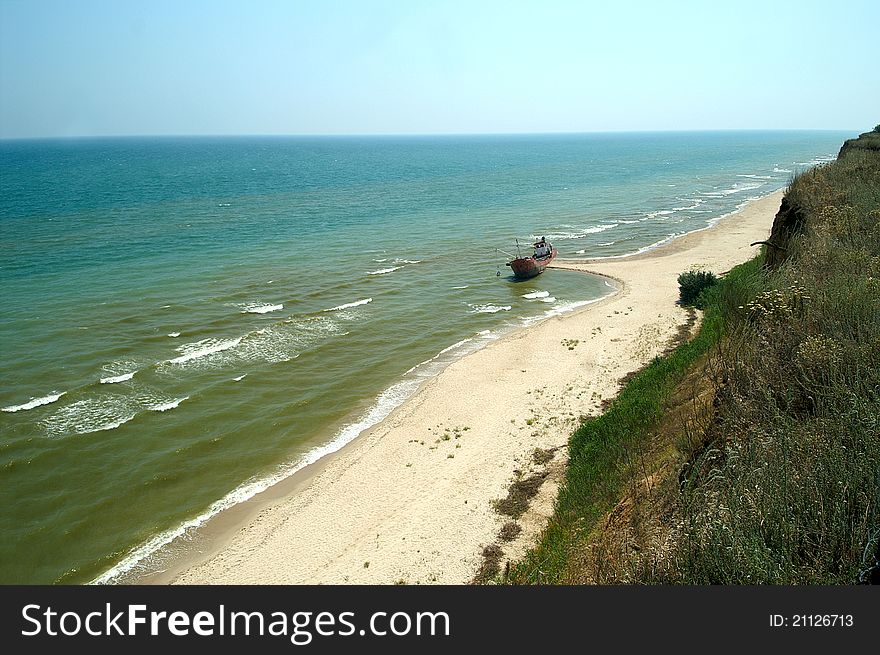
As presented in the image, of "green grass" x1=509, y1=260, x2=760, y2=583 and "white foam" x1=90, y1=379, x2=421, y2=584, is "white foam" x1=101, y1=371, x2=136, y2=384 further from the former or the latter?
"green grass" x1=509, y1=260, x2=760, y2=583

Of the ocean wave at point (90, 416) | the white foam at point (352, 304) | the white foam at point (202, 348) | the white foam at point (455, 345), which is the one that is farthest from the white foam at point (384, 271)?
the ocean wave at point (90, 416)

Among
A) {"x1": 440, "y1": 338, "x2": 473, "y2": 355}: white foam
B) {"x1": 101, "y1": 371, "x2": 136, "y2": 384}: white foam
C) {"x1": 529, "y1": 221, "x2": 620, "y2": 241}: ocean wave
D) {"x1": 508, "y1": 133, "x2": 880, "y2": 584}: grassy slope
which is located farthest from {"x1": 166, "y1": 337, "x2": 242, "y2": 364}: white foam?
{"x1": 529, "y1": 221, "x2": 620, "y2": 241}: ocean wave

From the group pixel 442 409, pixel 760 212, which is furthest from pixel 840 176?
pixel 760 212

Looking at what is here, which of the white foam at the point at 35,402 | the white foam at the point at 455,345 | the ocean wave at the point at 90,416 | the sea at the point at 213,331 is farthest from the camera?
the white foam at the point at 455,345

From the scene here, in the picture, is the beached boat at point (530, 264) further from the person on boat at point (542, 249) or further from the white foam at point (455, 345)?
the white foam at point (455, 345)

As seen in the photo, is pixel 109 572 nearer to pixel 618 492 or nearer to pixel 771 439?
pixel 618 492

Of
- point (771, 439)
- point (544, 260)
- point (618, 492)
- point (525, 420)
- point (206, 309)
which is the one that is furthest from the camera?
point (544, 260)

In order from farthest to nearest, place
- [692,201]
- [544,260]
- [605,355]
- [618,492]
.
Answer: [692,201], [544,260], [605,355], [618,492]
